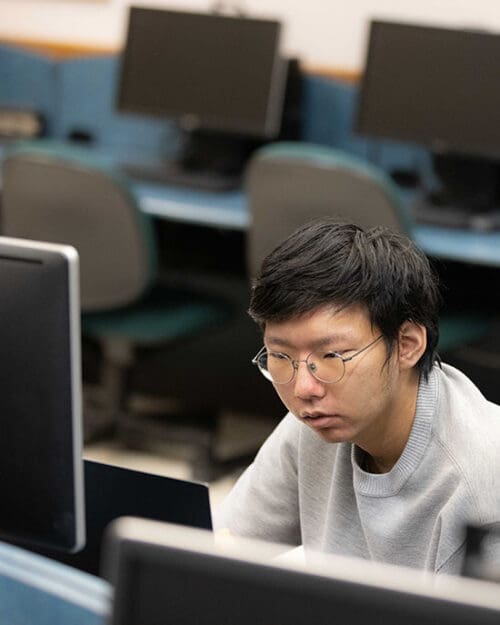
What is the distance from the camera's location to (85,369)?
4277 mm

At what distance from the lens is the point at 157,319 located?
3.50 metres

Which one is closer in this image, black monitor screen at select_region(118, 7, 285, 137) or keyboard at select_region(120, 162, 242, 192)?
keyboard at select_region(120, 162, 242, 192)

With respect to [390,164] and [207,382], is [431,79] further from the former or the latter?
[207,382]

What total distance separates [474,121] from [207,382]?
1190 millimetres

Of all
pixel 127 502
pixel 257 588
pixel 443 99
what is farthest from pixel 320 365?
pixel 443 99

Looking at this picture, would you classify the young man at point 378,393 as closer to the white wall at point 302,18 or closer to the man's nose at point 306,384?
the man's nose at point 306,384

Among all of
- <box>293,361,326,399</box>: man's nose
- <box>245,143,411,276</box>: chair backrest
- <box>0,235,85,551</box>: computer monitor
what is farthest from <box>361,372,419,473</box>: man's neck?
<box>245,143,411,276</box>: chair backrest

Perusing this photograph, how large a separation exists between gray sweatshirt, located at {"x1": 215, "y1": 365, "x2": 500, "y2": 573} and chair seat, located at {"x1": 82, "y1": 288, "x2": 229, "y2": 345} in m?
1.78

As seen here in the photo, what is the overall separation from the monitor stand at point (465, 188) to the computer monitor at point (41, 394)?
239 cm

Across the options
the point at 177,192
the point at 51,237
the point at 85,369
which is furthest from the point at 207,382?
the point at 51,237

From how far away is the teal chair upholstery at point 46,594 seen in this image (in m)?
1.05

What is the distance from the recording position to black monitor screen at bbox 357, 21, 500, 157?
3.57 m

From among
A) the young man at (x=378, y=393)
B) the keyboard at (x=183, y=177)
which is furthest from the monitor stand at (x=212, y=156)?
the young man at (x=378, y=393)

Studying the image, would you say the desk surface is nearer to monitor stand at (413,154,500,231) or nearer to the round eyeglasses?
monitor stand at (413,154,500,231)
